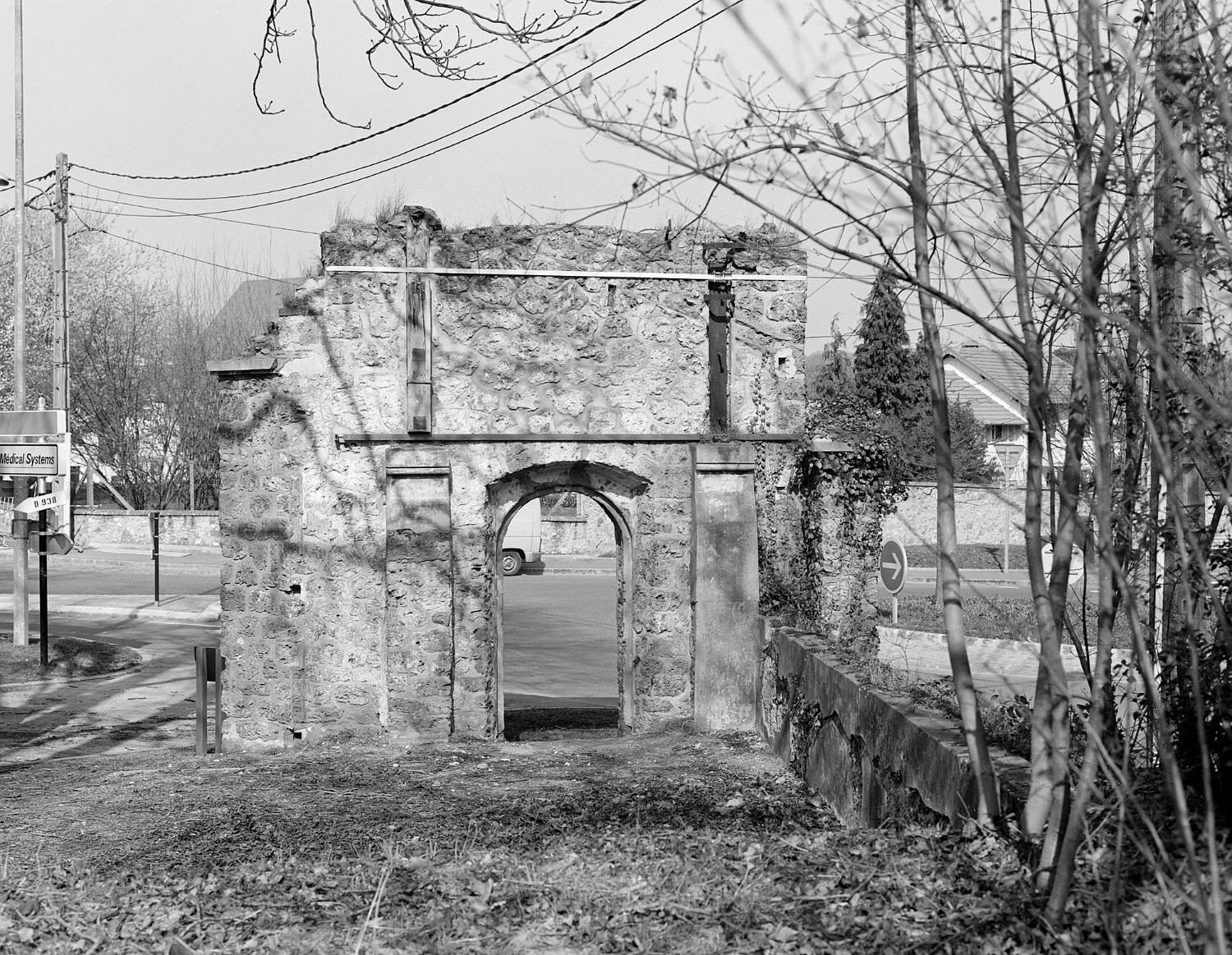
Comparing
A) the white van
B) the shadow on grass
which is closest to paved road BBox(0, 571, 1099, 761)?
the shadow on grass

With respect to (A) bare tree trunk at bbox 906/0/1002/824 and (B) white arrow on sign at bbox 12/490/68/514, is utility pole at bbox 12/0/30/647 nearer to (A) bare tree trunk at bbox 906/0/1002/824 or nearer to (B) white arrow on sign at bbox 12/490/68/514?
(B) white arrow on sign at bbox 12/490/68/514

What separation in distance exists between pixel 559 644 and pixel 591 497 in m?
9.93

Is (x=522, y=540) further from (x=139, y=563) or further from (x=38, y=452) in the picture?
(x=38, y=452)

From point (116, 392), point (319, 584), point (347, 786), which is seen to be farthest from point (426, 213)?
point (116, 392)

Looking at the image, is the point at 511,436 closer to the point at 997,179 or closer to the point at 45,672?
the point at 997,179

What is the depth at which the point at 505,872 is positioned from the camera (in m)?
5.07

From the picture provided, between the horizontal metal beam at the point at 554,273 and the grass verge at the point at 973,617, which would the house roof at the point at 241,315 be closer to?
the grass verge at the point at 973,617

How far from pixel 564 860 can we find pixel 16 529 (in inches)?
580

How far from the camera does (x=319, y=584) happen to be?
9.75 meters

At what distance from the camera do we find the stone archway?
9.96 m

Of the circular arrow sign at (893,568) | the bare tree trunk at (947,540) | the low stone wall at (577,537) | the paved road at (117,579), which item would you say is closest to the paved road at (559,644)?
the circular arrow sign at (893,568)

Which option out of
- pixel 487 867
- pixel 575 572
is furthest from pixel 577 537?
pixel 487 867

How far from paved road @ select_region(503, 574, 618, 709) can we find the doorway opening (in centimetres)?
1

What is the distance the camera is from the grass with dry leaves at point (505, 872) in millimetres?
4055
